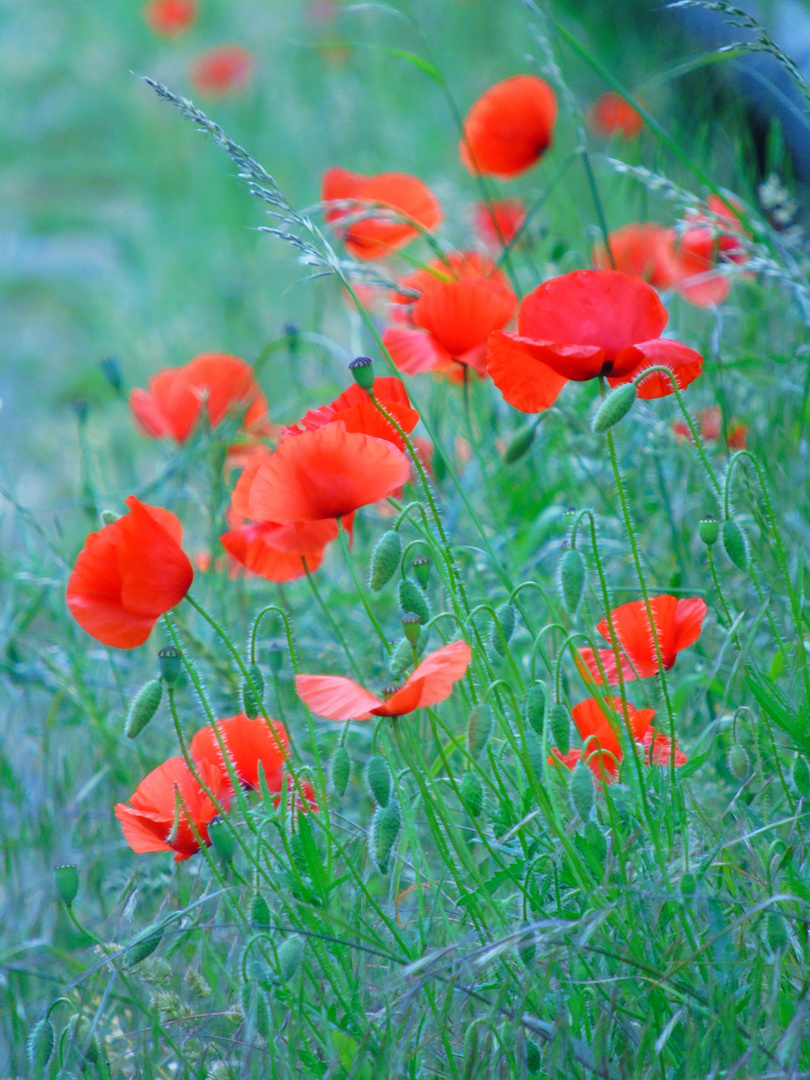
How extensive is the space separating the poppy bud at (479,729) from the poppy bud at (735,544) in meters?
0.28

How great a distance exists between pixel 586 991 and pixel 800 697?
0.39 meters

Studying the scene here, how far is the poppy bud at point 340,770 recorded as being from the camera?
3.25 ft

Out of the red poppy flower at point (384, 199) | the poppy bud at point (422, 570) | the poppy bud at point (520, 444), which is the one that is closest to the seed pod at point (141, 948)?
the poppy bud at point (422, 570)

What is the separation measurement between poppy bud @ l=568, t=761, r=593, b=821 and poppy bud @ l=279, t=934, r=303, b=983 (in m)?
0.29

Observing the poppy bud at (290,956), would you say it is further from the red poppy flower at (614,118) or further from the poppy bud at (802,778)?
the red poppy flower at (614,118)

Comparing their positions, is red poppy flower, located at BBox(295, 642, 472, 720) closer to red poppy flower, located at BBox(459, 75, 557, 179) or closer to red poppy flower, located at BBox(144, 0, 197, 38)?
red poppy flower, located at BBox(459, 75, 557, 179)

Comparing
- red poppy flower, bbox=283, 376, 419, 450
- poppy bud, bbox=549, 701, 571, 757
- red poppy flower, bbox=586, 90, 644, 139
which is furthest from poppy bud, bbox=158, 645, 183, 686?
red poppy flower, bbox=586, 90, 644, 139

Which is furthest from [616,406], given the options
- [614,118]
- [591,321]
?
[614,118]

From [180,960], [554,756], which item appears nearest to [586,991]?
[554,756]

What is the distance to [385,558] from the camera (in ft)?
3.17

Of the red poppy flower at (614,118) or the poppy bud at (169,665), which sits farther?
the red poppy flower at (614,118)

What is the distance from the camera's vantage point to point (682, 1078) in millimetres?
877

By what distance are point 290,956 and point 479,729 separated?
10.7 inches

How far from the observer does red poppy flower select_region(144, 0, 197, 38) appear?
465 centimetres
